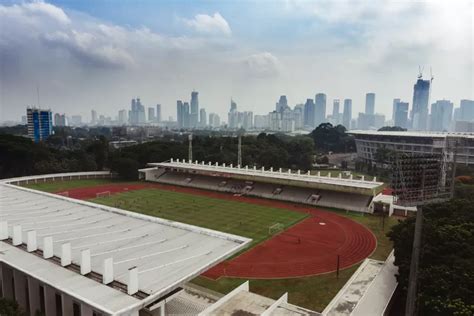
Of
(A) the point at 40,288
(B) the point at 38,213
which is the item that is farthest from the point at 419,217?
(B) the point at 38,213

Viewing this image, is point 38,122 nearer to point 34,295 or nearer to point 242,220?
point 242,220

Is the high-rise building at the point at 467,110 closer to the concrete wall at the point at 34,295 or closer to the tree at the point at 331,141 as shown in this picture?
the tree at the point at 331,141

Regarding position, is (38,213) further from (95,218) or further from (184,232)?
(184,232)

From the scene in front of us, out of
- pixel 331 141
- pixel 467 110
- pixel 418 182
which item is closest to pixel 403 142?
pixel 331 141

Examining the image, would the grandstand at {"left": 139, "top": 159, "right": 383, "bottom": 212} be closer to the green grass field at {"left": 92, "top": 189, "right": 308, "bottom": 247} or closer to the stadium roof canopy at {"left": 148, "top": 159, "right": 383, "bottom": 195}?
the stadium roof canopy at {"left": 148, "top": 159, "right": 383, "bottom": 195}

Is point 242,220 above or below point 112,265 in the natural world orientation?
below
